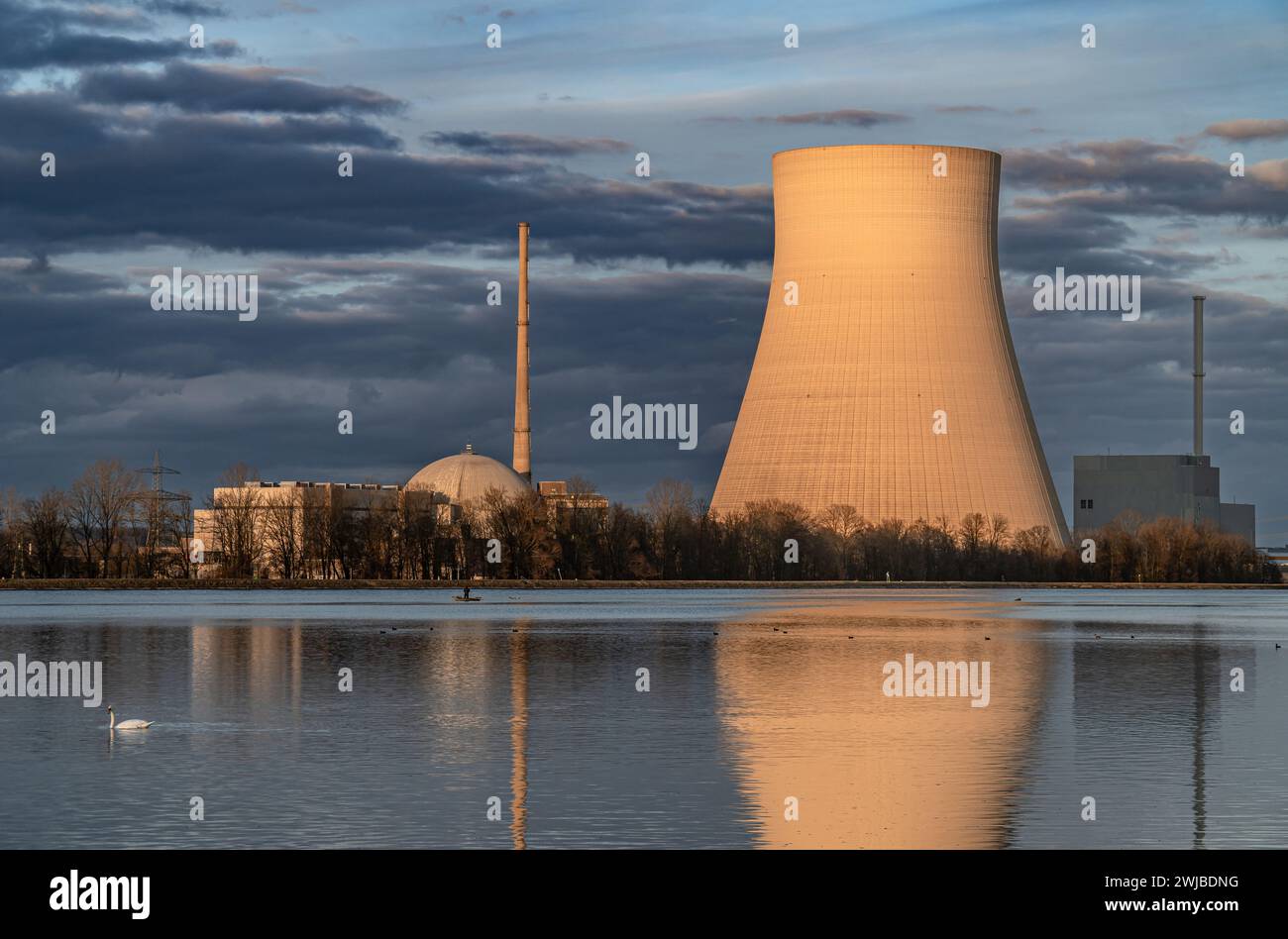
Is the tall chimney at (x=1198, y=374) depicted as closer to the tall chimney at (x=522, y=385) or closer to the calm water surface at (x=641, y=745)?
the tall chimney at (x=522, y=385)

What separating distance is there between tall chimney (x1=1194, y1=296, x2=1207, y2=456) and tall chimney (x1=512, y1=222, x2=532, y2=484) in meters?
33.1

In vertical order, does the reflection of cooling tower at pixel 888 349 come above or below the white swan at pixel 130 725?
above

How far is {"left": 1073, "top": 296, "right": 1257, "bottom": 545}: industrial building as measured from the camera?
322 feet

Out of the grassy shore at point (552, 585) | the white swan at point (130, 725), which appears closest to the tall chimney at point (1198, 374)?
the grassy shore at point (552, 585)

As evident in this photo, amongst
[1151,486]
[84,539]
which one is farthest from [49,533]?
[1151,486]

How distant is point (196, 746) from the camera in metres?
16.5

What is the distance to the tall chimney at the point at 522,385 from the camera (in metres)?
86.3

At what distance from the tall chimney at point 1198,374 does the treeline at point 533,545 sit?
628 inches

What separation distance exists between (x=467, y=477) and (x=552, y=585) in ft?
75.4

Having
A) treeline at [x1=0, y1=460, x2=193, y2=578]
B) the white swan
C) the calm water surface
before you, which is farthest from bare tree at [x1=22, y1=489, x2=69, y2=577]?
the white swan

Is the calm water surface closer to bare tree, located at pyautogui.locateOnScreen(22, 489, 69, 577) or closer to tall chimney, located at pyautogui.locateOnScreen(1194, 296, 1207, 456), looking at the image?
bare tree, located at pyautogui.locateOnScreen(22, 489, 69, 577)
